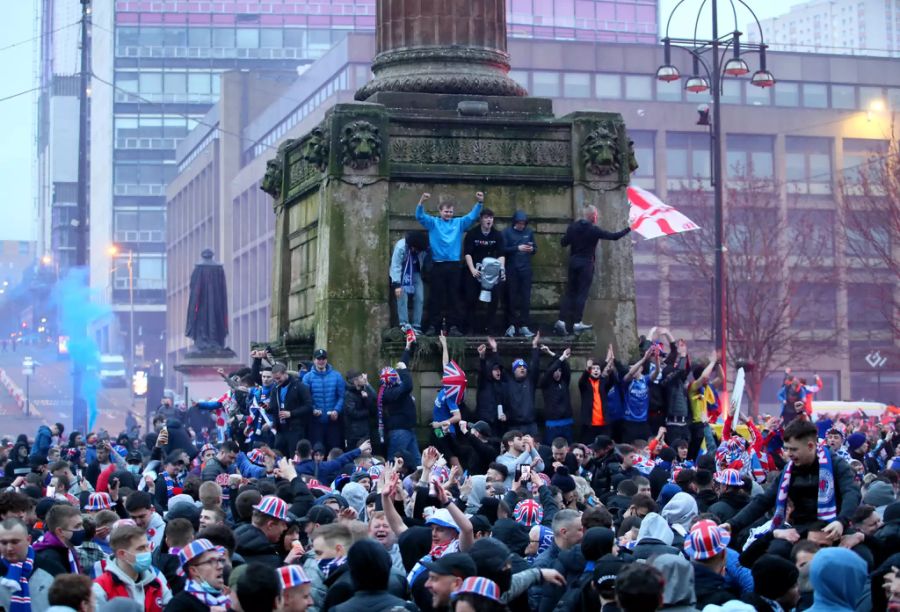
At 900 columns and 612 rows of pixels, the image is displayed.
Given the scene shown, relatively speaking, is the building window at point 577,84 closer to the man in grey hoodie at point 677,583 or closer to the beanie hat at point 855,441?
the beanie hat at point 855,441

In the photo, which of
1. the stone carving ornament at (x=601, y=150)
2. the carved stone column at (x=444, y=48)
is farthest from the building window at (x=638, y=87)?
the stone carving ornament at (x=601, y=150)

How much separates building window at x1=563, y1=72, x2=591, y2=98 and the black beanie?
66.1 m

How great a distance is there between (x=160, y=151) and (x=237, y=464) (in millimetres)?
117924

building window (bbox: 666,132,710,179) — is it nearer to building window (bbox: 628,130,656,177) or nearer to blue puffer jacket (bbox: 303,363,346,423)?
building window (bbox: 628,130,656,177)

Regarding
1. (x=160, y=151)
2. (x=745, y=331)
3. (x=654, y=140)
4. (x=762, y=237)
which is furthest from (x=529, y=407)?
(x=160, y=151)

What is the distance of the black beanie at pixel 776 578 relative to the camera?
27.5 feet

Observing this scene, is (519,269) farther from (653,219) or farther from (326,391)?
(653,219)

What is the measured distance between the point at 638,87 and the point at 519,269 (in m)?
55.8

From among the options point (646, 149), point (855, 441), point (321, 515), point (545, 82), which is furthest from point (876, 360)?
point (321, 515)

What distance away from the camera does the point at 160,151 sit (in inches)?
5207

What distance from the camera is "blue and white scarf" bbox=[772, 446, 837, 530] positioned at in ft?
34.7

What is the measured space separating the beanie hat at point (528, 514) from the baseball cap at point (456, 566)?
146 inches

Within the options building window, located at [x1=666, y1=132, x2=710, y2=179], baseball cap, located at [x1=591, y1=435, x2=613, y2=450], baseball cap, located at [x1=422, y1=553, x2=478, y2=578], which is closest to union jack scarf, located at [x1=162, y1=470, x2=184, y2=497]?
baseball cap, located at [x1=591, y1=435, x2=613, y2=450]

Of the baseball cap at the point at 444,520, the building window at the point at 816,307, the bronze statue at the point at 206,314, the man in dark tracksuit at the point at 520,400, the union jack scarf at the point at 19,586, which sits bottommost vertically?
the union jack scarf at the point at 19,586
